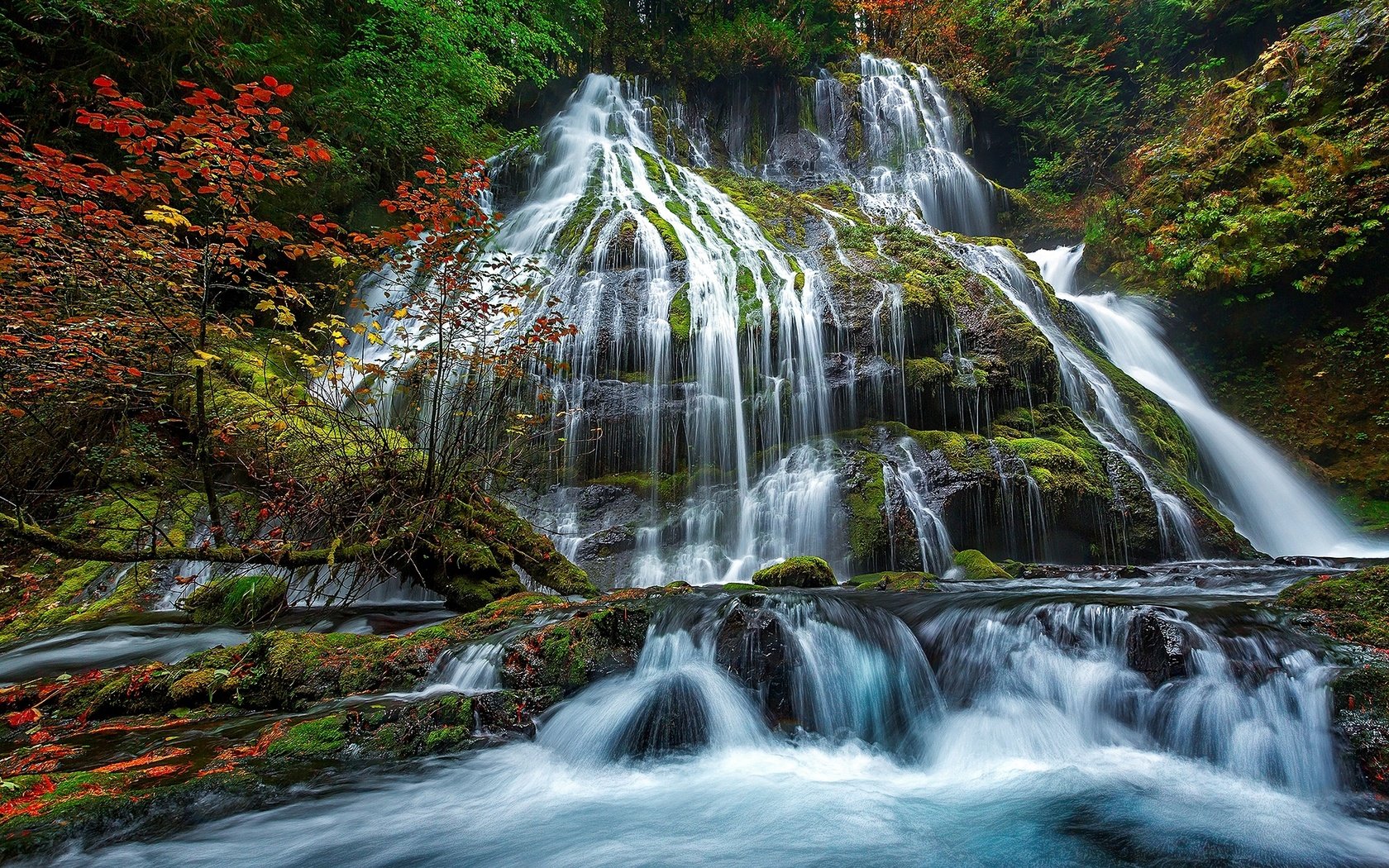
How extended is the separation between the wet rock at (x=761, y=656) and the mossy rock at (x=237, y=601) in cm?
418

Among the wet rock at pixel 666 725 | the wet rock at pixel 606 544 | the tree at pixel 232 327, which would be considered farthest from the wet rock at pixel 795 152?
the wet rock at pixel 666 725

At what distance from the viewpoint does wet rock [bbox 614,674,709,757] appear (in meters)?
3.69

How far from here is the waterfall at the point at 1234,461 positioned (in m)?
9.56

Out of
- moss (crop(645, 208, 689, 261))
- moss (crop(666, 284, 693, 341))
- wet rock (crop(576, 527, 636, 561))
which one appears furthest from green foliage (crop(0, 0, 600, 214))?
wet rock (crop(576, 527, 636, 561))

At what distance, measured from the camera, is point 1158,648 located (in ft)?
11.9

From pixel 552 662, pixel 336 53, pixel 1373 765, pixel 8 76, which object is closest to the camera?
pixel 1373 765

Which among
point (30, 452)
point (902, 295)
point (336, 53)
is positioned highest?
point (336, 53)

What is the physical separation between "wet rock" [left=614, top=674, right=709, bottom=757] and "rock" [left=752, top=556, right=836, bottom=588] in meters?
2.64

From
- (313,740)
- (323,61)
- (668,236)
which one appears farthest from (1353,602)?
(323,61)

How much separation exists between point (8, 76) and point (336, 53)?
449cm

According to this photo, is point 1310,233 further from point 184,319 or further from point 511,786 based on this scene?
point 184,319

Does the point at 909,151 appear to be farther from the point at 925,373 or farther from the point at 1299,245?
the point at 925,373

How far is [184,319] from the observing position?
4168 mm

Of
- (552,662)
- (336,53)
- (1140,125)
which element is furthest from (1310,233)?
(336,53)
